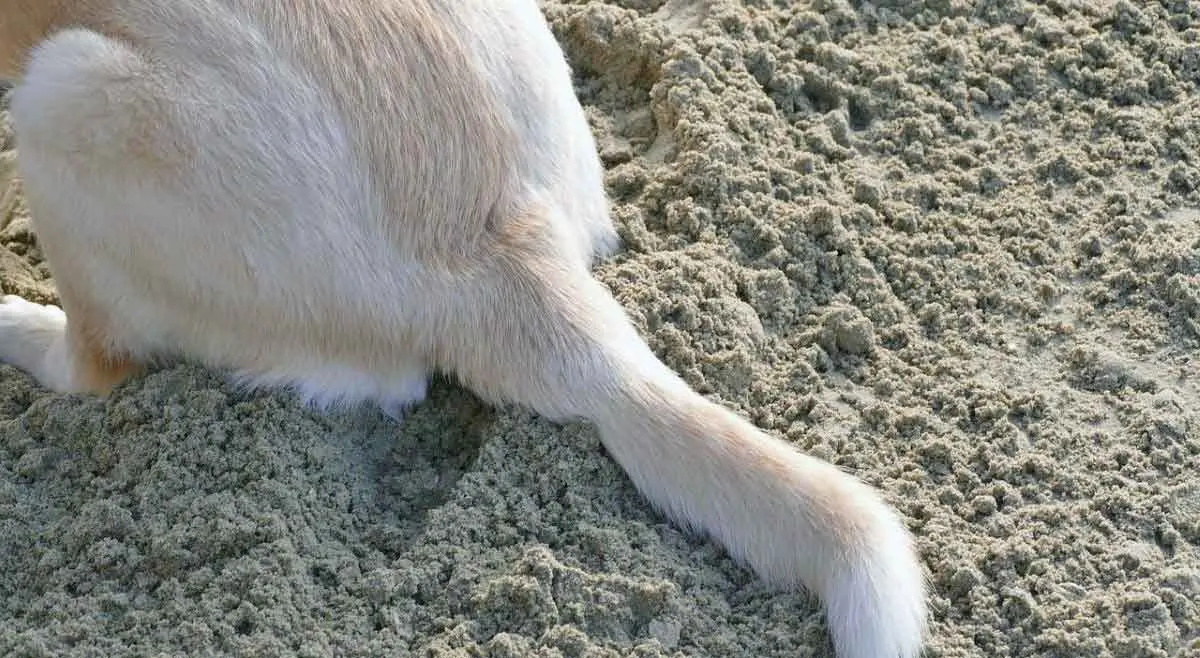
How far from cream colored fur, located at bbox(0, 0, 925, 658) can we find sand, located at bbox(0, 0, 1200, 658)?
0.11 metres

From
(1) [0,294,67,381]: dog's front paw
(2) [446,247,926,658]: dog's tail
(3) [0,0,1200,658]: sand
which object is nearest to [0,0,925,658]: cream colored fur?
(2) [446,247,926,658]: dog's tail

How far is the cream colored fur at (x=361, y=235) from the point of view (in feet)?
10.0

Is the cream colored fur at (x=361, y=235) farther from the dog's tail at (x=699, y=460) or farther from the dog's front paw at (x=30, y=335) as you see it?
the dog's front paw at (x=30, y=335)

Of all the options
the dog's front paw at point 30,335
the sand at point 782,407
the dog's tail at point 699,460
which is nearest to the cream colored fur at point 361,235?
the dog's tail at point 699,460

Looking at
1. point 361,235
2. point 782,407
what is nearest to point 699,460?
point 782,407

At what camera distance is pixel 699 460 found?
3.07 m

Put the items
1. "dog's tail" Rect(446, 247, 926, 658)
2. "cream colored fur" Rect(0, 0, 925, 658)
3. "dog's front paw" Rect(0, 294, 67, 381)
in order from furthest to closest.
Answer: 1. "dog's front paw" Rect(0, 294, 67, 381)
2. "cream colored fur" Rect(0, 0, 925, 658)
3. "dog's tail" Rect(446, 247, 926, 658)

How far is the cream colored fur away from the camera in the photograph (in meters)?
3.06

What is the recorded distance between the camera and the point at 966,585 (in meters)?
3.14

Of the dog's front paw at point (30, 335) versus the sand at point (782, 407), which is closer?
the sand at point (782, 407)

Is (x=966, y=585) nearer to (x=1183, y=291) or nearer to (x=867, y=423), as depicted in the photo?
(x=867, y=423)

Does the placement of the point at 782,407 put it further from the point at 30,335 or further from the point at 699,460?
the point at 30,335

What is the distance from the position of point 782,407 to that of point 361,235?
1.05m

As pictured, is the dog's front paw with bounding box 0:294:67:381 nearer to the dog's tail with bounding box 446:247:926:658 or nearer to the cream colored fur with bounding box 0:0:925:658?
the cream colored fur with bounding box 0:0:925:658
